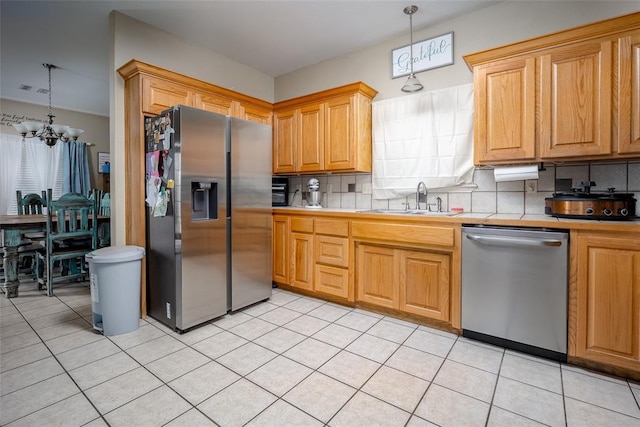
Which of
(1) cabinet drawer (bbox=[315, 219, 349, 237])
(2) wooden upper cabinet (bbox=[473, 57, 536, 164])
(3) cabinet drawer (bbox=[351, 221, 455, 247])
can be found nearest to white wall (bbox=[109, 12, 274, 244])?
(1) cabinet drawer (bbox=[315, 219, 349, 237])

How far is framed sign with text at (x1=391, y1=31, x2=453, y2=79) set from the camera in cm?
290

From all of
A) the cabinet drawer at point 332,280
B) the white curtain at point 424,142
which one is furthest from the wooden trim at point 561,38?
the cabinet drawer at point 332,280

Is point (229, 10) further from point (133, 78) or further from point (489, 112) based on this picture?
point (489, 112)

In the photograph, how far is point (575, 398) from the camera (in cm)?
165

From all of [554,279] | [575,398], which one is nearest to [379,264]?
[554,279]

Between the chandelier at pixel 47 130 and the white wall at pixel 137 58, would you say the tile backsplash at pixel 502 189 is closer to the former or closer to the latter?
the white wall at pixel 137 58

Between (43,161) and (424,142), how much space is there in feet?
21.2

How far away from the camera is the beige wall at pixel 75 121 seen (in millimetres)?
5062

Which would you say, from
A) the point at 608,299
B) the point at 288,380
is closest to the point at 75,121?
the point at 288,380

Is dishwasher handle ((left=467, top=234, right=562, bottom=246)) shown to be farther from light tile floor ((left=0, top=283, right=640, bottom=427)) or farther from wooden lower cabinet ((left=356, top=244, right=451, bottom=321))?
light tile floor ((left=0, top=283, right=640, bottom=427))

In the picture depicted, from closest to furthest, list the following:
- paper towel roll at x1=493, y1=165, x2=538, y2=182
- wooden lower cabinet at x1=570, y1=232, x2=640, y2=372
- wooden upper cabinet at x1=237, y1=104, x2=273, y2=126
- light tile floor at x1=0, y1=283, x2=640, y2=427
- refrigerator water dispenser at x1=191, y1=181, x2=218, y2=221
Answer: light tile floor at x1=0, y1=283, x2=640, y2=427
wooden lower cabinet at x1=570, y1=232, x2=640, y2=372
paper towel roll at x1=493, y1=165, x2=538, y2=182
refrigerator water dispenser at x1=191, y1=181, x2=218, y2=221
wooden upper cabinet at x1=237, y1=104, x2=273, y2=126

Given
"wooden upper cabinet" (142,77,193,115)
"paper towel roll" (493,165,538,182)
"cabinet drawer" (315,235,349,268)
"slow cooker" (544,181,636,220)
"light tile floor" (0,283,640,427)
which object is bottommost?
"light tile floor" (0,283,640,427)

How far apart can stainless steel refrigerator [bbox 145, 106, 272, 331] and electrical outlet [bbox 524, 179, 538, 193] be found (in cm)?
239

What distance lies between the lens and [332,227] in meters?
3.05
